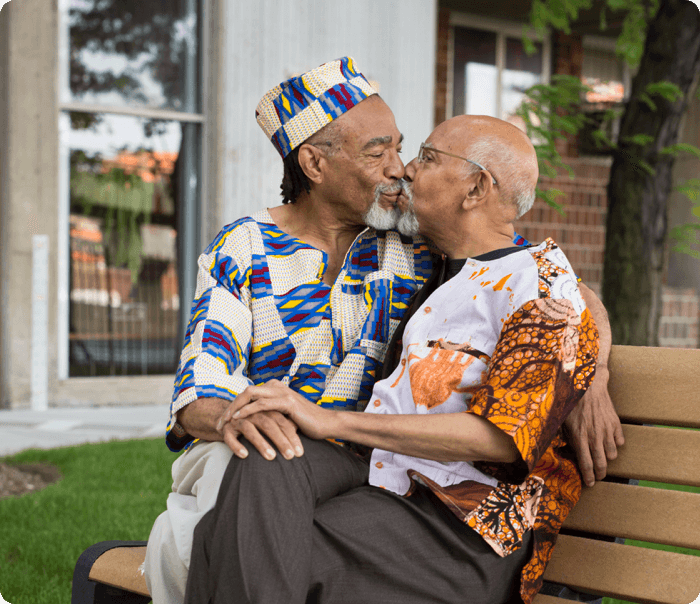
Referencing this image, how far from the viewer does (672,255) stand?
11.7 metres

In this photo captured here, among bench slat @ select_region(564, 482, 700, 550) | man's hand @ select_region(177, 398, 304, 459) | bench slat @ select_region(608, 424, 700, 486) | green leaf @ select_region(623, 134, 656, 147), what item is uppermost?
green leaf @ select_region(623, 134, 656, 147)

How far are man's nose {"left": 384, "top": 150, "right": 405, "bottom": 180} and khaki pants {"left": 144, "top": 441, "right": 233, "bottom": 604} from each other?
104 cm

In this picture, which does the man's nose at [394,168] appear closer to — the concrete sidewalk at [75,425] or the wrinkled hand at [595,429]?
the wrinkled hand at [595,429]

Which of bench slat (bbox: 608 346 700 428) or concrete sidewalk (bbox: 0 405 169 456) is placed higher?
bench slat (bbox: 608 346 700 428)

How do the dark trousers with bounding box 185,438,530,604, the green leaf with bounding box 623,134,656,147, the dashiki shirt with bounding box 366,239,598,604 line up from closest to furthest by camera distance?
the dark trousers with bounding box 185,438,530,604
the dashiki shirt with bounding box 366,239,598,604
the green leaf with bounding box 623,134,656,147

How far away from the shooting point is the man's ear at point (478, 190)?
213cm

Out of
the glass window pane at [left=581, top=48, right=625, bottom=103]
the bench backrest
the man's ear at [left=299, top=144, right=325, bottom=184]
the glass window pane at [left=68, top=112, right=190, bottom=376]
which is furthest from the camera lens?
the glass window pane at [left=581, top=48, right=625, bottom=103]

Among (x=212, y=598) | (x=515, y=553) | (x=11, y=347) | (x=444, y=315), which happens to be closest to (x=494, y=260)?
(x=444, y=315)

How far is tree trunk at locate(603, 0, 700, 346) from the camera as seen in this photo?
562cm

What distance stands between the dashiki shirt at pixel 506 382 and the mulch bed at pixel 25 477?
3.30 metres

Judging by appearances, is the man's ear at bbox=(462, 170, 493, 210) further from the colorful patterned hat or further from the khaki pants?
the khaki pants

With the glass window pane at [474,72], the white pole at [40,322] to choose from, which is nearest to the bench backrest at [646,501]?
the white pole at [40,322]

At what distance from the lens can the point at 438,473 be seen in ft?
6.10

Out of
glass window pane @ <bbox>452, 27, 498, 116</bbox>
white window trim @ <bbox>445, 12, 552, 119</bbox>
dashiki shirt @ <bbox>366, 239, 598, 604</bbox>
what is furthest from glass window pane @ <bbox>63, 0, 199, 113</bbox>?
dashiki shirt @ <bbox>366, 239, 598, 604</bbox>
